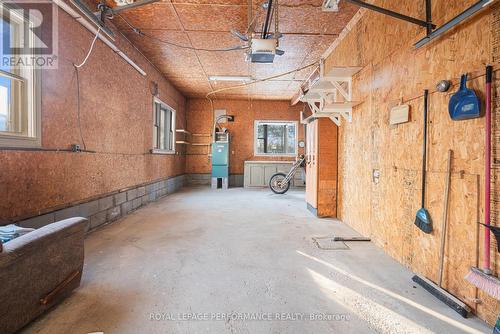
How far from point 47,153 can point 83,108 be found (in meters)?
0.82

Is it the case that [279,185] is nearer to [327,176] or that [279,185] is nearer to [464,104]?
[327,176]

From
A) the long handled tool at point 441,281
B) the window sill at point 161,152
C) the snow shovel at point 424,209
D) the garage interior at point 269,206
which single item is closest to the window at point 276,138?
the window sill at point 161,152

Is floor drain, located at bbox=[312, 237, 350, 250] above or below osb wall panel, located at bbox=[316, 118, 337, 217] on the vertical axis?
below

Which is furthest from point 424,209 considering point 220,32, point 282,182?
point 282,182

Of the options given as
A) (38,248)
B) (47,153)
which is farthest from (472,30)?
(47,153)

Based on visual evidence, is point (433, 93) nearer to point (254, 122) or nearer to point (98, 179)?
point (98, 179)

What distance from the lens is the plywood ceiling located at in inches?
128

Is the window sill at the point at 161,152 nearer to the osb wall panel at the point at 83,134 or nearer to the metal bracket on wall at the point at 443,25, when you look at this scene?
the osb wall panel at the point at 83,134

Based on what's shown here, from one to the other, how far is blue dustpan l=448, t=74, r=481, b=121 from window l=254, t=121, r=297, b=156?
7101 mm

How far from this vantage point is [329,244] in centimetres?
298

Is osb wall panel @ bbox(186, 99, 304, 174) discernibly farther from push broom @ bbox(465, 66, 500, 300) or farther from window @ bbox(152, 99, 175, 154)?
push broom @ bbox(465, 66, 500, 300)

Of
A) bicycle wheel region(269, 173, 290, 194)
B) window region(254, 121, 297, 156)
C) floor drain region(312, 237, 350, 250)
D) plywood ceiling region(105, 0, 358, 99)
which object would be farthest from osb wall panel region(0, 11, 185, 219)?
window region(254, 121, 297, 156)

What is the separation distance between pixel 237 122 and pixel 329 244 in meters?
6.46

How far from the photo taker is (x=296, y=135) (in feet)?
29.0
